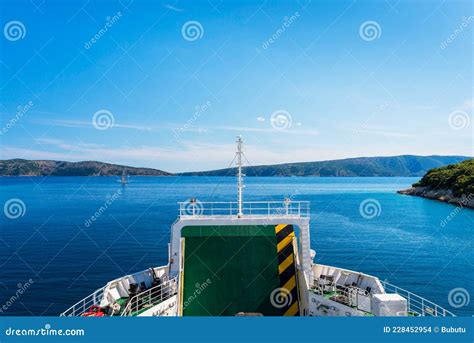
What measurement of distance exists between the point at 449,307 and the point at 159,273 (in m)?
18.2

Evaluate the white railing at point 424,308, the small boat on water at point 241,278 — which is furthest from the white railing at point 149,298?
the white railing at point 424,308

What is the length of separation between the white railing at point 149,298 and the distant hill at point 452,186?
248 feet

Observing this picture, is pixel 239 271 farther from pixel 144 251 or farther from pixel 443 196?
pixel 443 196

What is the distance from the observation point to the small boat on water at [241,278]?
42.2ft

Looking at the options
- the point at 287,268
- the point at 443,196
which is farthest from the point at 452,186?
the point at 287,268

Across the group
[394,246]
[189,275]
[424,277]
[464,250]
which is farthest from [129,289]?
[464,250]

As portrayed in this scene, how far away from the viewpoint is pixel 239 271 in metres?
14.7

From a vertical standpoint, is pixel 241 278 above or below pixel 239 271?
below

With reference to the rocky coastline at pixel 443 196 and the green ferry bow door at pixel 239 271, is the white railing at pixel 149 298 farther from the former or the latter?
the rocky coastline at pixel 443 196

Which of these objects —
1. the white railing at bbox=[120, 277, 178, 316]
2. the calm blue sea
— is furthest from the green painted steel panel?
the calm blue sea

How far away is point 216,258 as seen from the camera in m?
14.9

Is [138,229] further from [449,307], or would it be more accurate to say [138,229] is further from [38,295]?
[449,307]

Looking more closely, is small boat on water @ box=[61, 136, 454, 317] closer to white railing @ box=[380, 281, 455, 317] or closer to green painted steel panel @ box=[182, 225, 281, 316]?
green painted steel panel @ box=[182, 225, 281, 316]

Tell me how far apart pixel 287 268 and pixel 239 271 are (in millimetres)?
1977
